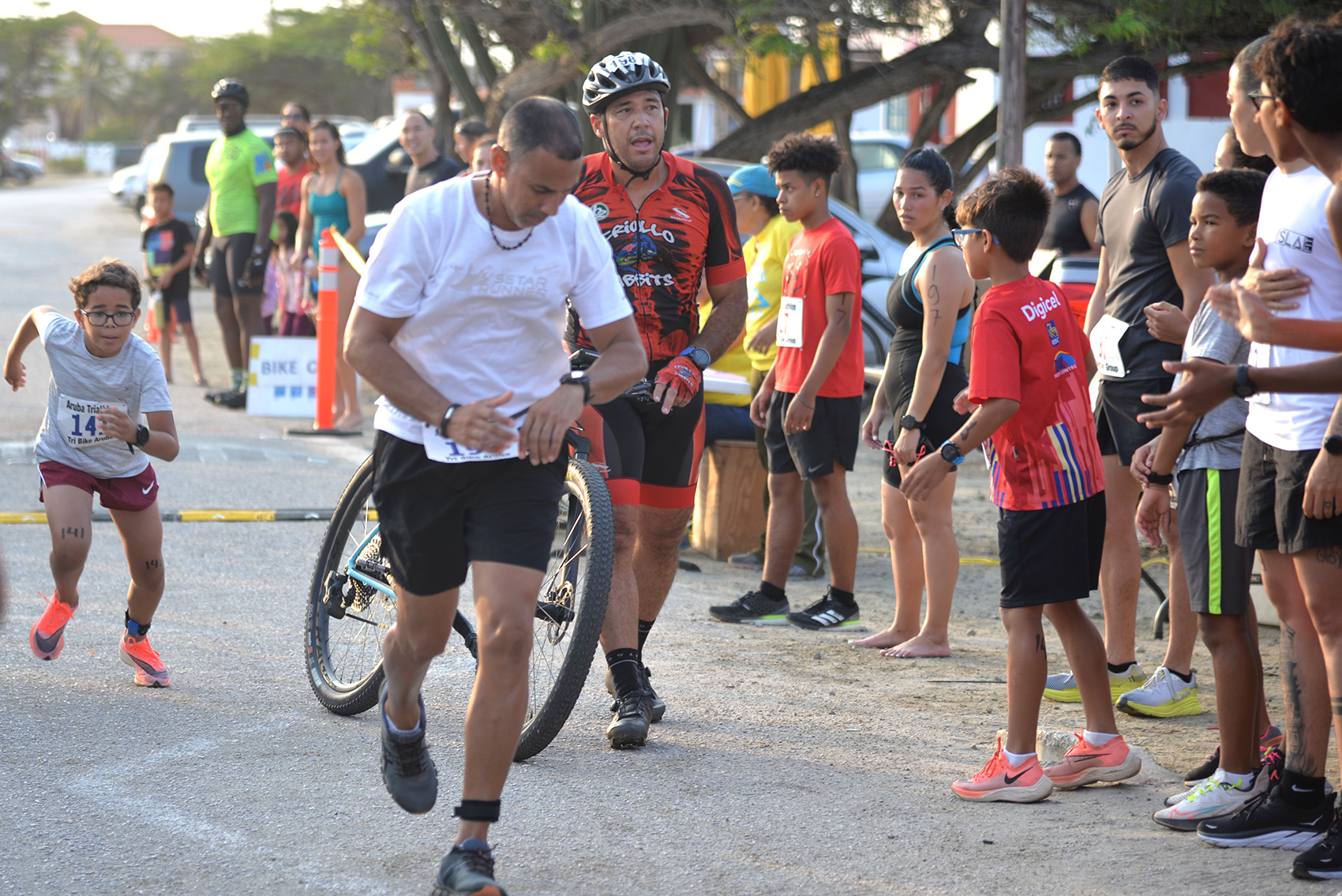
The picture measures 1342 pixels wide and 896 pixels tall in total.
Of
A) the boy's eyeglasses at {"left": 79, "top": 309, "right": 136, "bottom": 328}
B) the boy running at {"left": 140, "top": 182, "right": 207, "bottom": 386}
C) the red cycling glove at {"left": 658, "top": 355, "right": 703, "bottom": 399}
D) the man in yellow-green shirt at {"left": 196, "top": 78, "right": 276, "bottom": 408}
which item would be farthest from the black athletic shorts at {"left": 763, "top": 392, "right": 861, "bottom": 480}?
the boy running at {"left": 140, "top": 182, "right": 207, "bottom": 386}

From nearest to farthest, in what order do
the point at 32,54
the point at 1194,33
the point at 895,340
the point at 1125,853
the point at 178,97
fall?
the point at 1125,853 < the point at 895,340 < the point at 1194,33 < the point at 32,54 < the point at 178,97

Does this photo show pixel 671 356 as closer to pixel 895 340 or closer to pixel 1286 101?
pixel 895 340

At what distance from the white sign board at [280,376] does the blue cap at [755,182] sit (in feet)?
16.2

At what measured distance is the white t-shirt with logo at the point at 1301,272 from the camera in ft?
10.9

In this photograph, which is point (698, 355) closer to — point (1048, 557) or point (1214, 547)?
point (1048, 557)

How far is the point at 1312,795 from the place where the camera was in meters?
3.65

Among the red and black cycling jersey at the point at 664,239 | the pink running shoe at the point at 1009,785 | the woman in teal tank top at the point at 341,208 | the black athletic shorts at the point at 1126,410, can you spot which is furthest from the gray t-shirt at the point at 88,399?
the woman in teal tank top at the point at 341,208

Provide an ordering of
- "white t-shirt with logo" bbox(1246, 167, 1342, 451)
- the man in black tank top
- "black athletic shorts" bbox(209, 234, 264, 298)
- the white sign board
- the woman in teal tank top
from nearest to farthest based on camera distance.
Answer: "white t-shirt with logo" bbox(1246, 167, 1342, 451) < the man in black tank top < the woman in teal tank top < the white sign board < "black athletic shorts" bbox(209, 234, 264, 298)

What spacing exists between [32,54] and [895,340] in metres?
84.3

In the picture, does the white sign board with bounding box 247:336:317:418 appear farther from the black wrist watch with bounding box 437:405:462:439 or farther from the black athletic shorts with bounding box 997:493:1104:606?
the black wrist watch with bounding box 437:405:462:439

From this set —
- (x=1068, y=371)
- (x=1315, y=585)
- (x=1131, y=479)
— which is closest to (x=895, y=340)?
(x=1131, y=479)

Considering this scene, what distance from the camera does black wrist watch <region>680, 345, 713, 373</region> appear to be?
453 cm

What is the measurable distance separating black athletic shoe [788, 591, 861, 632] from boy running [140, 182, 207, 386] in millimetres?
8118

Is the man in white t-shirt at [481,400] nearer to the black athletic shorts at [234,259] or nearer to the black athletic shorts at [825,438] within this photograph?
the black athletic shorts at [825,438]
